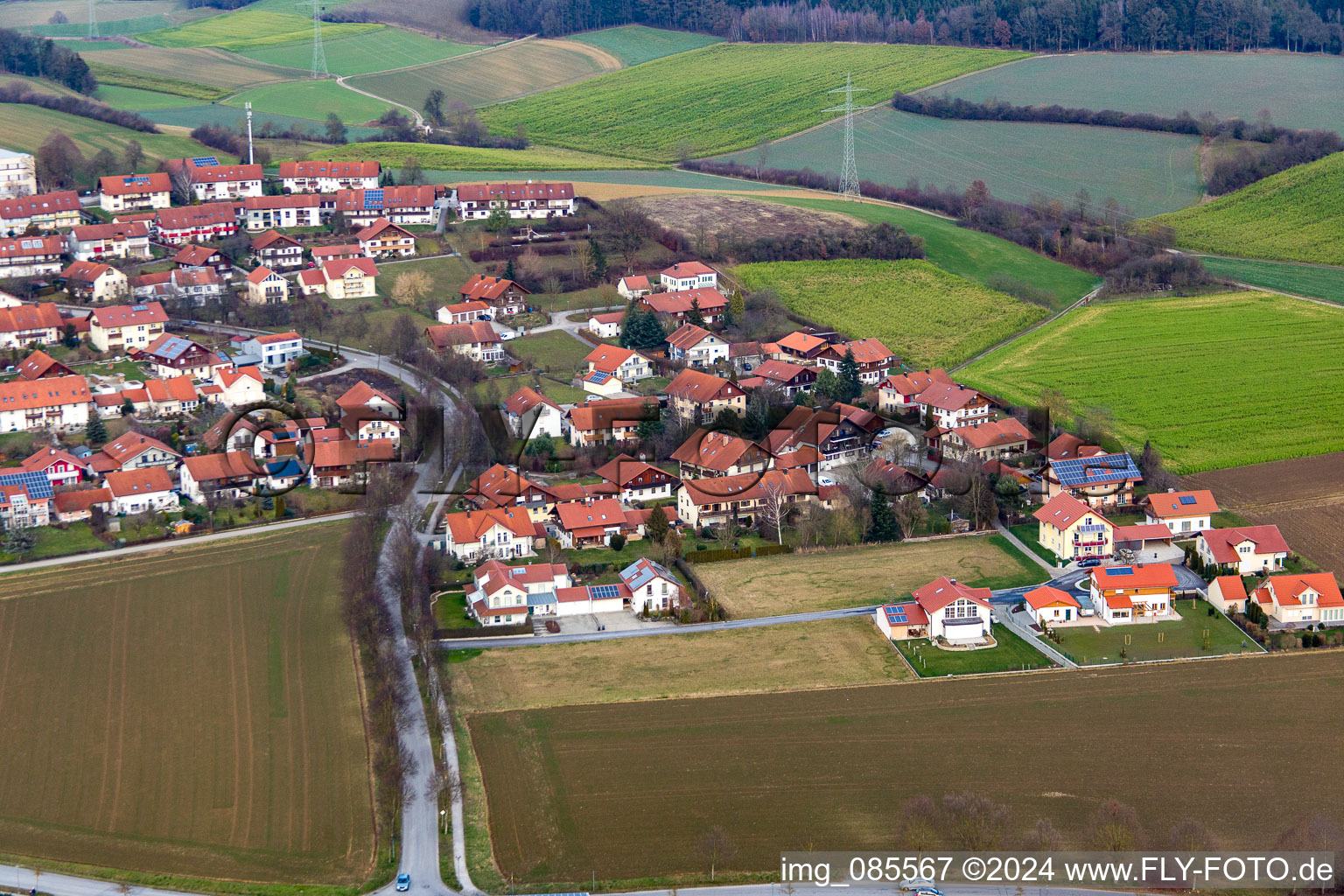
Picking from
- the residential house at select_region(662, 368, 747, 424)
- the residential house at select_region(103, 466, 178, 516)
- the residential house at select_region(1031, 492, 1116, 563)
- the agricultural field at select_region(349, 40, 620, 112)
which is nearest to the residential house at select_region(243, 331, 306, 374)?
the residential house at select_region(103, 466, 178, 516)

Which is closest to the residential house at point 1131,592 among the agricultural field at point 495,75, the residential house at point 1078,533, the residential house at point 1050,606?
the residential house at point 1050,606

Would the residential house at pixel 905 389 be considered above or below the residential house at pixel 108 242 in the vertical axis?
below

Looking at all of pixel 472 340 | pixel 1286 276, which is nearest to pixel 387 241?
pixel 472 340

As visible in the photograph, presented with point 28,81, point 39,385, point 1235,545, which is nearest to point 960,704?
point 1235,545

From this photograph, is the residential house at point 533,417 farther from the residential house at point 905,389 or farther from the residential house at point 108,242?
the residential house at point 108,242

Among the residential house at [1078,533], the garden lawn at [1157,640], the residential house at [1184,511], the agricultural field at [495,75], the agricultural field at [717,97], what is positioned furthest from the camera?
the agricultural field at [495,75]

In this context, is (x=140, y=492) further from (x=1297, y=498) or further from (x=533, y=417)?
(x=1297, y=498)
